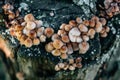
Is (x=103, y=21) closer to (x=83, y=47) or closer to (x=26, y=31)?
(x=83, y=47)

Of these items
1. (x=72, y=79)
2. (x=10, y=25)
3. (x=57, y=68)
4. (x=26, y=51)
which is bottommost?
(x=72, y=79)

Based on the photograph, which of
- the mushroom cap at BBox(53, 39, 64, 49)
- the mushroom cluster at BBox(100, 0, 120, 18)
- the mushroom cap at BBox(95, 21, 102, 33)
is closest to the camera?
the mushroom cap at BBox(53, 39, 64, 49)

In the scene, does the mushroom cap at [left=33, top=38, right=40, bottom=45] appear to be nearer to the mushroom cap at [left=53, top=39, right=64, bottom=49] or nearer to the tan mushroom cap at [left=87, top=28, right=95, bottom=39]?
the mushroom cap at [left=53, top=39, right=64, bottom=49]

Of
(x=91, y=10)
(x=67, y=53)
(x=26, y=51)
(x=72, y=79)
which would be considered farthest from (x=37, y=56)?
(x=91, y=10)

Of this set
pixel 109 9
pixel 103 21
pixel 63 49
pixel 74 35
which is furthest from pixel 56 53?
pixel 109 9

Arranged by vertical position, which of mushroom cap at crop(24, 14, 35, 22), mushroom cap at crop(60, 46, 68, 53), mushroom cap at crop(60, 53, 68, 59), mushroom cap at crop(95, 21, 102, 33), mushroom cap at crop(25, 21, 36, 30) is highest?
mushroom cap at crop(24, 14, 35, 22)

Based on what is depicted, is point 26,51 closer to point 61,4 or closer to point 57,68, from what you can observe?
point 57,68

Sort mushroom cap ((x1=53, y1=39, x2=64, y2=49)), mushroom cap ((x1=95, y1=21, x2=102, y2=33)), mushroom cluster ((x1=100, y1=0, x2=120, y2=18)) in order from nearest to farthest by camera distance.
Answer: mushroom cap ((x1=53, y1=39, x2=64, y2=49))
mushroom cap ((x1=95, y1=21, x2=102, y2=33))
mushroom cluster ((x1=100, y1=0, x2=120, y2=18))

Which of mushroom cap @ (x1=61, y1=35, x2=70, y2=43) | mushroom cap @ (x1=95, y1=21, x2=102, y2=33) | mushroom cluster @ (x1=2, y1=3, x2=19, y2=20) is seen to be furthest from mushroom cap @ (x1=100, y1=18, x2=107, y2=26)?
mushroom cluster @ (x1=2, y1=3, x2=19, y2=20)
